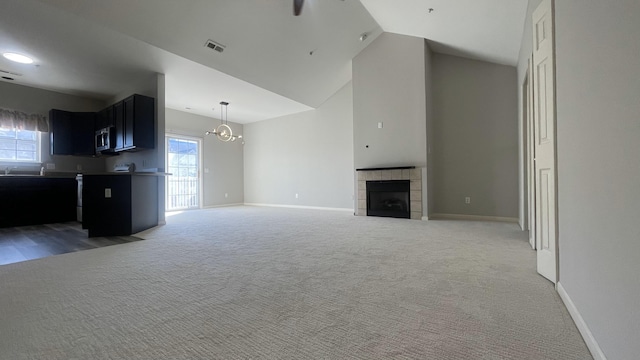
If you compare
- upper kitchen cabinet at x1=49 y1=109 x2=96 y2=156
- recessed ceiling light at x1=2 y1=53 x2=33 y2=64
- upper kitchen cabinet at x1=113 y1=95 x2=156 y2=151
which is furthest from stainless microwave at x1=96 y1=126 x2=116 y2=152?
recessed ceiling light at x1=2 y1=53 x2=33 y2=64

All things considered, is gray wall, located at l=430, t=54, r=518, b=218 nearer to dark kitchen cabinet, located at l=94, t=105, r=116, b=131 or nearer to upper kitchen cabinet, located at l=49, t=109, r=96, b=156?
dark kitchen cabinet, located at l=94, t=105, r=116, b=131

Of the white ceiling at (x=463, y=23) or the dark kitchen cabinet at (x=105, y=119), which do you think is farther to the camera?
the dark kitchen cabinet at (x=105, y=119)

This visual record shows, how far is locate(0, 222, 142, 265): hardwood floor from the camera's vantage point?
2.91m

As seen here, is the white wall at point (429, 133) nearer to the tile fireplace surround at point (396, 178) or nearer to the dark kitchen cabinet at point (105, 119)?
the tile fireplace surround at point (396, 178)

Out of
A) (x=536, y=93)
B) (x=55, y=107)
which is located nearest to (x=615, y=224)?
(x=536, y=93)

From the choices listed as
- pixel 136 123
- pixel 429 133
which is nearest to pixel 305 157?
pixel 429 133

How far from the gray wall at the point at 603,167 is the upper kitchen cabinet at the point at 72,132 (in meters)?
7.41

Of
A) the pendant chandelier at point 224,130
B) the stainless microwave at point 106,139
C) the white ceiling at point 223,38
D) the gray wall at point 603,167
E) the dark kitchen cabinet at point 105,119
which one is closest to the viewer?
the gray wall at point 603,167

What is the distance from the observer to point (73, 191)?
18.1ft

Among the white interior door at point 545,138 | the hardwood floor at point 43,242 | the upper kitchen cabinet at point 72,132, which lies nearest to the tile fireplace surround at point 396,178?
the white interior door at point 545,138

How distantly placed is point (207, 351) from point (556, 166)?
2355 mm

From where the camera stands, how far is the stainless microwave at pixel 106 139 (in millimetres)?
4930

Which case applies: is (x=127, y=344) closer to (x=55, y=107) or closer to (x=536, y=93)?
(x=536, y=93)

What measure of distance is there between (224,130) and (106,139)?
7.63 ft
